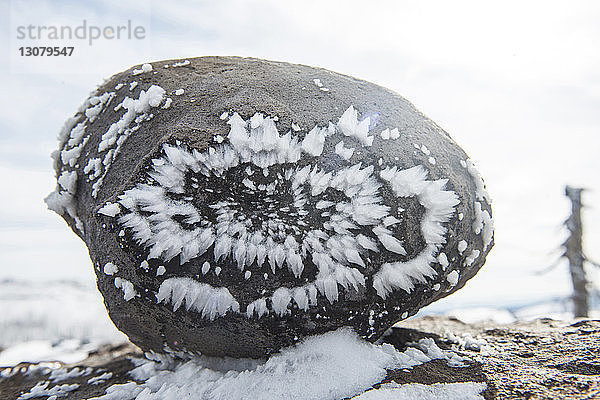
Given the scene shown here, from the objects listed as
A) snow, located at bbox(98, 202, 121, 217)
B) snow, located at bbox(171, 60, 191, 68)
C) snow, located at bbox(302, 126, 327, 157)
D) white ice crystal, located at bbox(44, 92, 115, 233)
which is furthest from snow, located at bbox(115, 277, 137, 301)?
snow, located at bbox(171, 60, 191, 68)

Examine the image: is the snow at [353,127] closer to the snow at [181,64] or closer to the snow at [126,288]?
the snow at [181,64]

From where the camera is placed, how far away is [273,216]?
6.09 ft

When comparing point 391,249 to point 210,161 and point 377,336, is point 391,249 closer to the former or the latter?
point 377,336

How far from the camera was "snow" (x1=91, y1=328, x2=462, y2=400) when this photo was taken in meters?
1.79

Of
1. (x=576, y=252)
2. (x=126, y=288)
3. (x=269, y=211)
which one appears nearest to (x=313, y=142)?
(x=269, y=211)

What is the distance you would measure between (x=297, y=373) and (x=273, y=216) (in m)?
0.62

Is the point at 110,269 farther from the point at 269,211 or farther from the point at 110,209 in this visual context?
the point at 269,211

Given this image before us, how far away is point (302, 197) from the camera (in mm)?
1851

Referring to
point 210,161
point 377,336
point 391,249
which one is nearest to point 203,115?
point 210,161

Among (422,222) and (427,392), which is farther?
(422,222)

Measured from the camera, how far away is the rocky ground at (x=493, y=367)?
174cm

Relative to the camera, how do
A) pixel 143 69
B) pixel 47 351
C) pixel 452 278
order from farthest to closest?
pixel 47 351
pixel 143 69
pixel 452 278

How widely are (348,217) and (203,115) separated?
0.73 m

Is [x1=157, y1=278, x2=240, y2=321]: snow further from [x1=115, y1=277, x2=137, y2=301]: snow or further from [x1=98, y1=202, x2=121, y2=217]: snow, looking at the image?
[x1=98, y1=202, x2=121, y2=217]: snow
